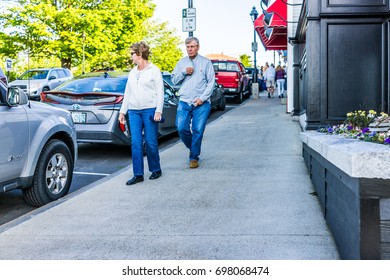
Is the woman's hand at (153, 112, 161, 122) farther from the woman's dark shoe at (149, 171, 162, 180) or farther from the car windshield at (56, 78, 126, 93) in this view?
the car windshield at (56, 78, 126, 93)

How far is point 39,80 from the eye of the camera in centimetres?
2758

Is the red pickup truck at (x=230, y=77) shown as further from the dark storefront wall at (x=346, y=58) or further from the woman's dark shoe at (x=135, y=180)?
the woman's dark shoe at (x=135, y=180)

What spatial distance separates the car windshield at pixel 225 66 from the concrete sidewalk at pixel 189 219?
1628 cm

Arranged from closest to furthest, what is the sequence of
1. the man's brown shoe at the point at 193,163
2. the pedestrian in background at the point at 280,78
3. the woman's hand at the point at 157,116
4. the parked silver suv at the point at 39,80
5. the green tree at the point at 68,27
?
the woman's hand at the point at 157,116 → the man's brown shoe at the point at 193,163 → the pedestrian in background at the point at 280,78 → the parked silver suv at the point at 39,80 → the green tree at the point at 68,27

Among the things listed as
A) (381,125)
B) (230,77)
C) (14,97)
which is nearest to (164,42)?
(230,77)

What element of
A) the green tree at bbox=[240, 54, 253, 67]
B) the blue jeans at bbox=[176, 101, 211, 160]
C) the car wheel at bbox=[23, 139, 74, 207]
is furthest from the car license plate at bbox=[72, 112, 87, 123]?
the green tree at bbox=[240, 54, 253, 67]

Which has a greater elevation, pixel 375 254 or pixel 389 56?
pixel 389 56

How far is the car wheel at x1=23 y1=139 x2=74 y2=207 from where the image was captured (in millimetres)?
5797

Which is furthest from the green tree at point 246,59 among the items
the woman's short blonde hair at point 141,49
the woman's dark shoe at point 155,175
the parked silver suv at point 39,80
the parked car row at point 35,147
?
the parked car row at point 35,147

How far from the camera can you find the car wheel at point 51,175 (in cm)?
580

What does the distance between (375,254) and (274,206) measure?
8.37 feet

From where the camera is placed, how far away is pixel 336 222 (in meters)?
3.82
